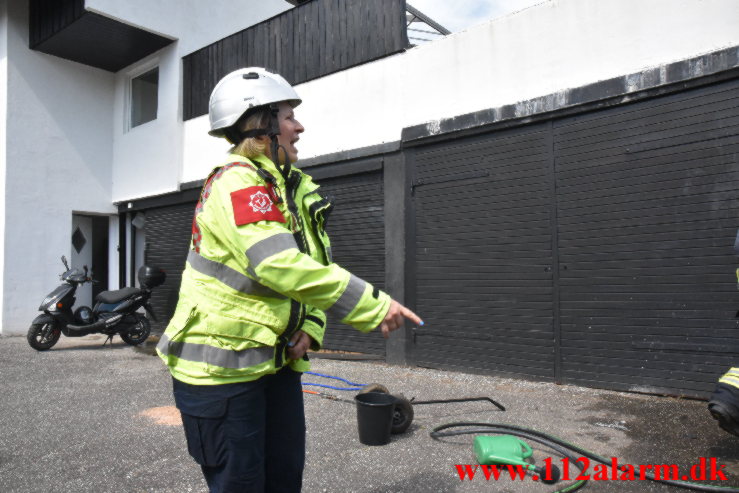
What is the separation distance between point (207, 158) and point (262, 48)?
2377mm

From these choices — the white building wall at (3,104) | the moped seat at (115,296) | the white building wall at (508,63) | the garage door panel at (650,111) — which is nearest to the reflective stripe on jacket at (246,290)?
the garage door panel at (650,111)

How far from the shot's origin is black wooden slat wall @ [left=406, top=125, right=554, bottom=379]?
5.83 meters

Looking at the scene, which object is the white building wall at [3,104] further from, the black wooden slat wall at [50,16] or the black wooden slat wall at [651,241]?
the black wooden slat wall at [651,241]

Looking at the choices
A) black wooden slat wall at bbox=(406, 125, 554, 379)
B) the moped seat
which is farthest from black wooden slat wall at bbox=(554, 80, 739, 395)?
the moped seat

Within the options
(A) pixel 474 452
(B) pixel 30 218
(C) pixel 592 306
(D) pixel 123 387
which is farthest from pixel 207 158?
(A) pixel 474 452

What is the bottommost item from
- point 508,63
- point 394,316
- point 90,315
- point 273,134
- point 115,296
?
point 90,315

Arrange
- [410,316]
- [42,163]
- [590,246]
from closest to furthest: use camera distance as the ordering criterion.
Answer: [410,316], [590,246], [42,163]

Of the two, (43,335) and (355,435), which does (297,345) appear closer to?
(355,435)

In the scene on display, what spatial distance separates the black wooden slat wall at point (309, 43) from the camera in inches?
291

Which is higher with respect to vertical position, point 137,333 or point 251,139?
point 251,139

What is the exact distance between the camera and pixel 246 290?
1828mm

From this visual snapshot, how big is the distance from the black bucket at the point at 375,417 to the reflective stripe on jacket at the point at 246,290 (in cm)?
194

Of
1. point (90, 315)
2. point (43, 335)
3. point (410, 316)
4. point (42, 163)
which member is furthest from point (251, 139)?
point (42, 163)

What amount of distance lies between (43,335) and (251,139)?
849 cm
